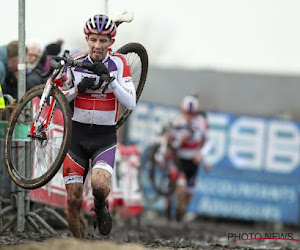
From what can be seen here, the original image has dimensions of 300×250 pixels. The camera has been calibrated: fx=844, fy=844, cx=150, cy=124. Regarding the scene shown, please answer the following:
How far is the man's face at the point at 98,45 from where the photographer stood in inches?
345

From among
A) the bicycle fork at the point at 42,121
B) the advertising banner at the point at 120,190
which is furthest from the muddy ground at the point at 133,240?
the bicycle fork at the point at 42,121

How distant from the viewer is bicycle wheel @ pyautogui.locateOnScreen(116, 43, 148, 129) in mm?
9680

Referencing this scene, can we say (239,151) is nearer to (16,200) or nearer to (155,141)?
(155,141)

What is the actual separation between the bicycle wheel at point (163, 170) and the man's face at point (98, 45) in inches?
409

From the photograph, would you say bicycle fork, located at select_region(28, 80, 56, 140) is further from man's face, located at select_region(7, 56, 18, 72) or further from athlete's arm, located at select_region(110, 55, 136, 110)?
man's face, located at select_region(7, 56, 18, 72)

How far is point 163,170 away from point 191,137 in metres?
1.12

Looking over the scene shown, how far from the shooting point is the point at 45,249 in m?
7.17

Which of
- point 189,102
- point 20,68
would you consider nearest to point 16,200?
point 20,68

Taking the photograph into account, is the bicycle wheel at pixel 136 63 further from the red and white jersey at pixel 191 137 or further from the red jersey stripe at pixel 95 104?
the red and white jersey at pixel 191 137

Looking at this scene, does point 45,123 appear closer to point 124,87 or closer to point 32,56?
point 124,87

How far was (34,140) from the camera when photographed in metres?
9.59

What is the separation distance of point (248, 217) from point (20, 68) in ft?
39.9

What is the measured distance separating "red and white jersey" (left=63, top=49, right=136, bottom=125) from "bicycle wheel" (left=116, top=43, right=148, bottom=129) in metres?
0.63

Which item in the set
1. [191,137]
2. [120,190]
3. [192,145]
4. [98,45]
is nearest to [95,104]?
[98,45]
